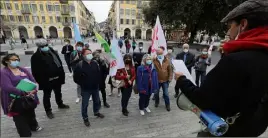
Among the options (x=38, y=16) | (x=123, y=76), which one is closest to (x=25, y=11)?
(x=38, y=16)

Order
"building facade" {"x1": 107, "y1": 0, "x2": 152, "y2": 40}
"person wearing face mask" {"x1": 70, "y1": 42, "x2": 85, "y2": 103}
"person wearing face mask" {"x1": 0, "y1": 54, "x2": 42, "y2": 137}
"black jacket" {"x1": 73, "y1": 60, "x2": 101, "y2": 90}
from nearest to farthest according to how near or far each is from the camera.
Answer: "person wearing face mask" {"x1": 0, "y1": 54, "x2": 42, "y2": 137} < "black jacket" {"x1": 73, "y1": 60, "x2": 101, "y2": 90} < "person wearing face mask" {"x1": 70, "y1": 42, "x2": 85, "y2": 103} < "building facade" {"x1": 107, "y1": 0, "x2": 152, "y2": 40}

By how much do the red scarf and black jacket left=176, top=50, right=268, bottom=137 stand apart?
5cm

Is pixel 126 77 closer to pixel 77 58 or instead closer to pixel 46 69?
pixel 46 69

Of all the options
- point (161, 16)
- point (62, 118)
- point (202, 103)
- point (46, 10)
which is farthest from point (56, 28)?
point (202, 103)

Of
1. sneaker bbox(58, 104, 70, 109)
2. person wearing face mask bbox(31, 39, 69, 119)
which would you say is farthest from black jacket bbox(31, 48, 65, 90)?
sneaker bbox(58, 104, 70, 109)

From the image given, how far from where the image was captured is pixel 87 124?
12.0 ft

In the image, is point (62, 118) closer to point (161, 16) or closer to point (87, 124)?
point (87, 124)

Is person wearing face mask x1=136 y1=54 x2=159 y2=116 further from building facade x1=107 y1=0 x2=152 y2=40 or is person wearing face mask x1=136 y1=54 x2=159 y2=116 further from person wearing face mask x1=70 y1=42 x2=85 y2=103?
building facade x1=107 y1=0 x2=152 y2=40

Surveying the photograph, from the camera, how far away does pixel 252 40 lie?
1110 millimetres

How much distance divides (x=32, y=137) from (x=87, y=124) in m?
1.20

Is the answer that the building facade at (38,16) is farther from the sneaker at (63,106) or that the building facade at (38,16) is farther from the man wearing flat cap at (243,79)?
the man wearing flat cap at (243,79)

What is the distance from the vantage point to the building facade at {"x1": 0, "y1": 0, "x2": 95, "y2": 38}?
4362 centimetres

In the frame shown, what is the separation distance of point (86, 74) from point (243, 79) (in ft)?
10.1

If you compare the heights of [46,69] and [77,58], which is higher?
[77,58]
